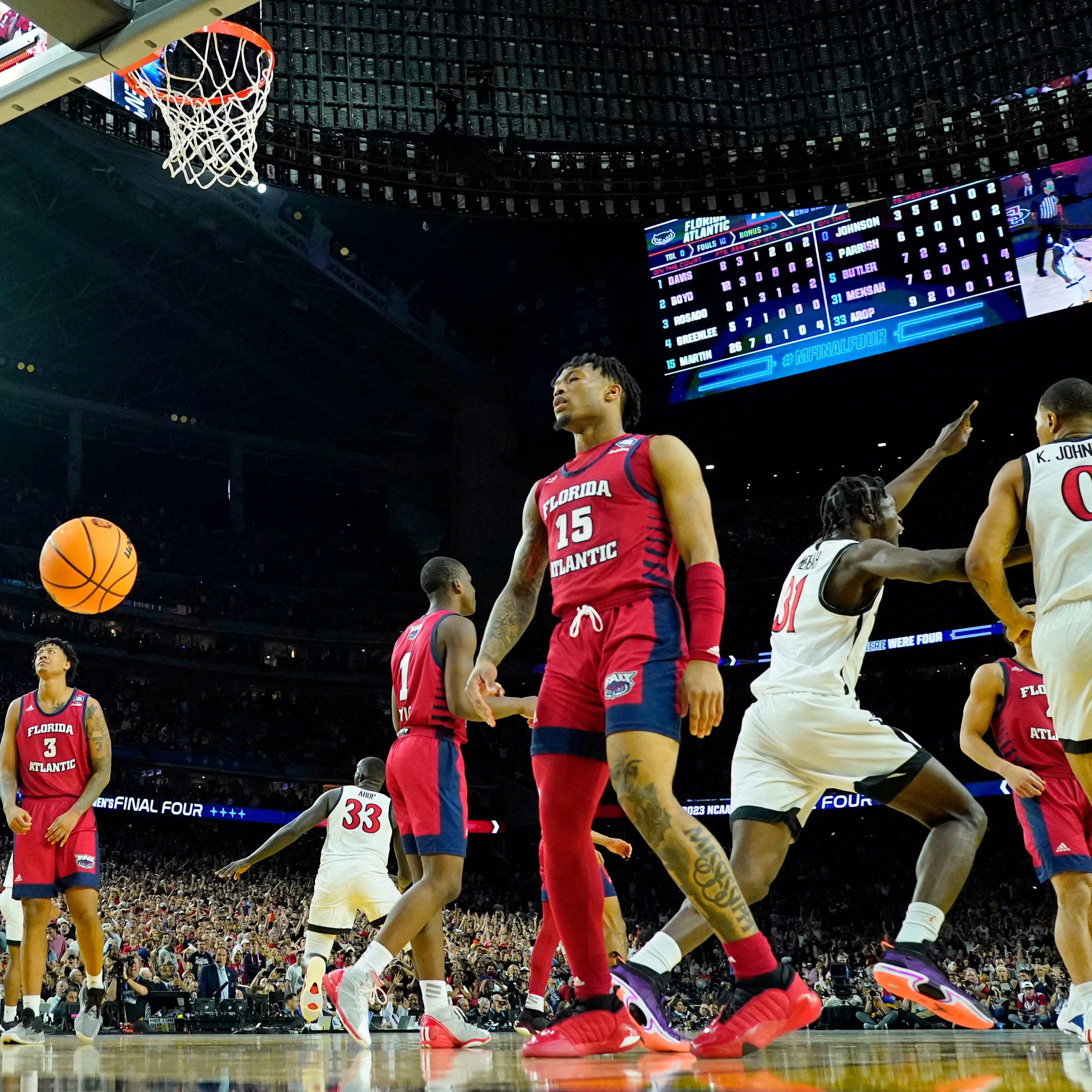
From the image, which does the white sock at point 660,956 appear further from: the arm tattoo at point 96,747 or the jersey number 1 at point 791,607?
the arm tattoo at point 96,747

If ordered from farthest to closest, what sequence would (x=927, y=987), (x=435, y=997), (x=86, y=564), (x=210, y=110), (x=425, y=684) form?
(x=210, y=110) < (x=86, y=564) < (x=425, y=684) < (x=435, y=997) < (x=927, y=987)

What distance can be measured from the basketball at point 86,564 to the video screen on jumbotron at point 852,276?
47.5 feet

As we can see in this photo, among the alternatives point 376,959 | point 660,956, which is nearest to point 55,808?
point 376,959

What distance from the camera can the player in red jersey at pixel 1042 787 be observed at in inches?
201

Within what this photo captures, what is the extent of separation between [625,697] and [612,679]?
0.27 feet

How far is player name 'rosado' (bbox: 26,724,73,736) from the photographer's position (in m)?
7.12

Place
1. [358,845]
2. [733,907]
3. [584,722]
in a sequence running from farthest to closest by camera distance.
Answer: [358,845]
[584,722]
[733,907]

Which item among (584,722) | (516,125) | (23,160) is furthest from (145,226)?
(584,722)

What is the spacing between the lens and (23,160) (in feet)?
75.3

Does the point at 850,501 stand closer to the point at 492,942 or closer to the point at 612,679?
the point at 612,679

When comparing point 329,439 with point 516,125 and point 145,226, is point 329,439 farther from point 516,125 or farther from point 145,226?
point 516,125

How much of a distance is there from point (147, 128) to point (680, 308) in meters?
10.1

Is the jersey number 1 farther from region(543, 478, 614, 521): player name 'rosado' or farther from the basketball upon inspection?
the basketball

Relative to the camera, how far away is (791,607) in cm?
503
